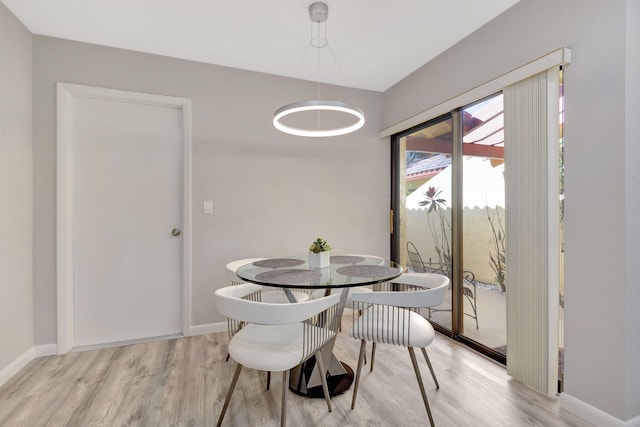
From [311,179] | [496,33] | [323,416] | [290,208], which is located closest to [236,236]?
[290,208]

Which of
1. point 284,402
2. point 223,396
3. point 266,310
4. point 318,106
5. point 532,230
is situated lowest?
point 223,396

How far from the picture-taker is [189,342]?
8.62 feet

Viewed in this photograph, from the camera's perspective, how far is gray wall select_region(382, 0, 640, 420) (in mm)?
1498

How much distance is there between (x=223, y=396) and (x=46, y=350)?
1.62 metres

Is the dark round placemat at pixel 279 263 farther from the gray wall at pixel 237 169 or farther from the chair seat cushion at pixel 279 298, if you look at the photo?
the gray wall at pixel 237 169

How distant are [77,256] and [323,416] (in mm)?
2309

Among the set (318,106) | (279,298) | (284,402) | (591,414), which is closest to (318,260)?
(279,298)

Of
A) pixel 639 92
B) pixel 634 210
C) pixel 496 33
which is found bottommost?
pixel 634 210

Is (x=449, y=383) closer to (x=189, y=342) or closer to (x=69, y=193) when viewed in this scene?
(x=189, y=342)

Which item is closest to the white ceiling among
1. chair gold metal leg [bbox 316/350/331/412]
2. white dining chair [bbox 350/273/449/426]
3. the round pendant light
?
the round pendant light

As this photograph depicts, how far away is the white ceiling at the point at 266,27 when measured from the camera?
6.64ft

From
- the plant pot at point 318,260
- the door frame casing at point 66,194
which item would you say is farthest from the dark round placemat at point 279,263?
the door frame casing at point 66,194

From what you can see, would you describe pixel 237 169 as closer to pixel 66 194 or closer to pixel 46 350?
pixel 66 194

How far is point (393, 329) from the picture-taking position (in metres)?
1.66
